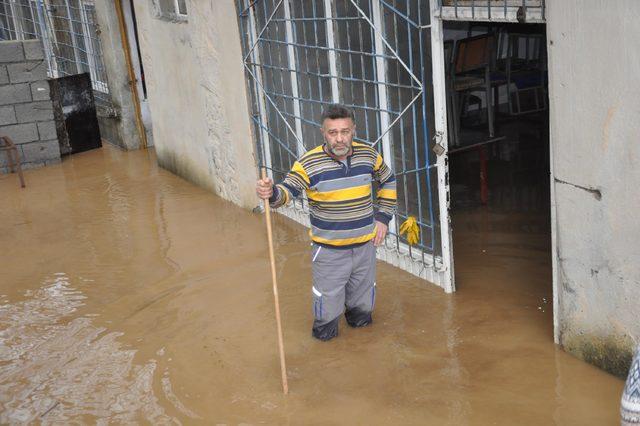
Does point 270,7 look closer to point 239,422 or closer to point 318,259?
point 318,259

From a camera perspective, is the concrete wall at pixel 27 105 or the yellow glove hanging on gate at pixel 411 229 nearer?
the yellow glove hanging on gate at pixel 411 229

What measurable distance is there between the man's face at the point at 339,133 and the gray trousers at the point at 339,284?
2.25 feet

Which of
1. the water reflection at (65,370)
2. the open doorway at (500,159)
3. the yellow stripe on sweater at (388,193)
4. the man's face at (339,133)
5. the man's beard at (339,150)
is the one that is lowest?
the water reflection at (65,370)

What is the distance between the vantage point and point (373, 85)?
21.8 ft

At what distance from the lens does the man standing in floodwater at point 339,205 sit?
5.30m

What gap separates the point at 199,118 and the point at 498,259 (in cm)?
423

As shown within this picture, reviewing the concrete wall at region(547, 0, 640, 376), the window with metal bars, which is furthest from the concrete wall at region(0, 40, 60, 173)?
the concrete wall at region(547, 0, 640, 376)

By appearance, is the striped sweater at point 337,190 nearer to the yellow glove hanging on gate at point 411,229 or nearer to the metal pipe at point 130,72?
the yellow glove hanging on gate at point 411,229

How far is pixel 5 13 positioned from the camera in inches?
721

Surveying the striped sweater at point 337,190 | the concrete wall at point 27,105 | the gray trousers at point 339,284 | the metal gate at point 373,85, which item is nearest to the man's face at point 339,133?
the striped sweater at point 337,190

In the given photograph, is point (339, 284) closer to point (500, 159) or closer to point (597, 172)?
point (597, 172)

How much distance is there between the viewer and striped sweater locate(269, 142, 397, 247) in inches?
211

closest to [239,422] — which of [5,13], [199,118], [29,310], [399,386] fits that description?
[399,386]

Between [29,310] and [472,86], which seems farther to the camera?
[472,86]
